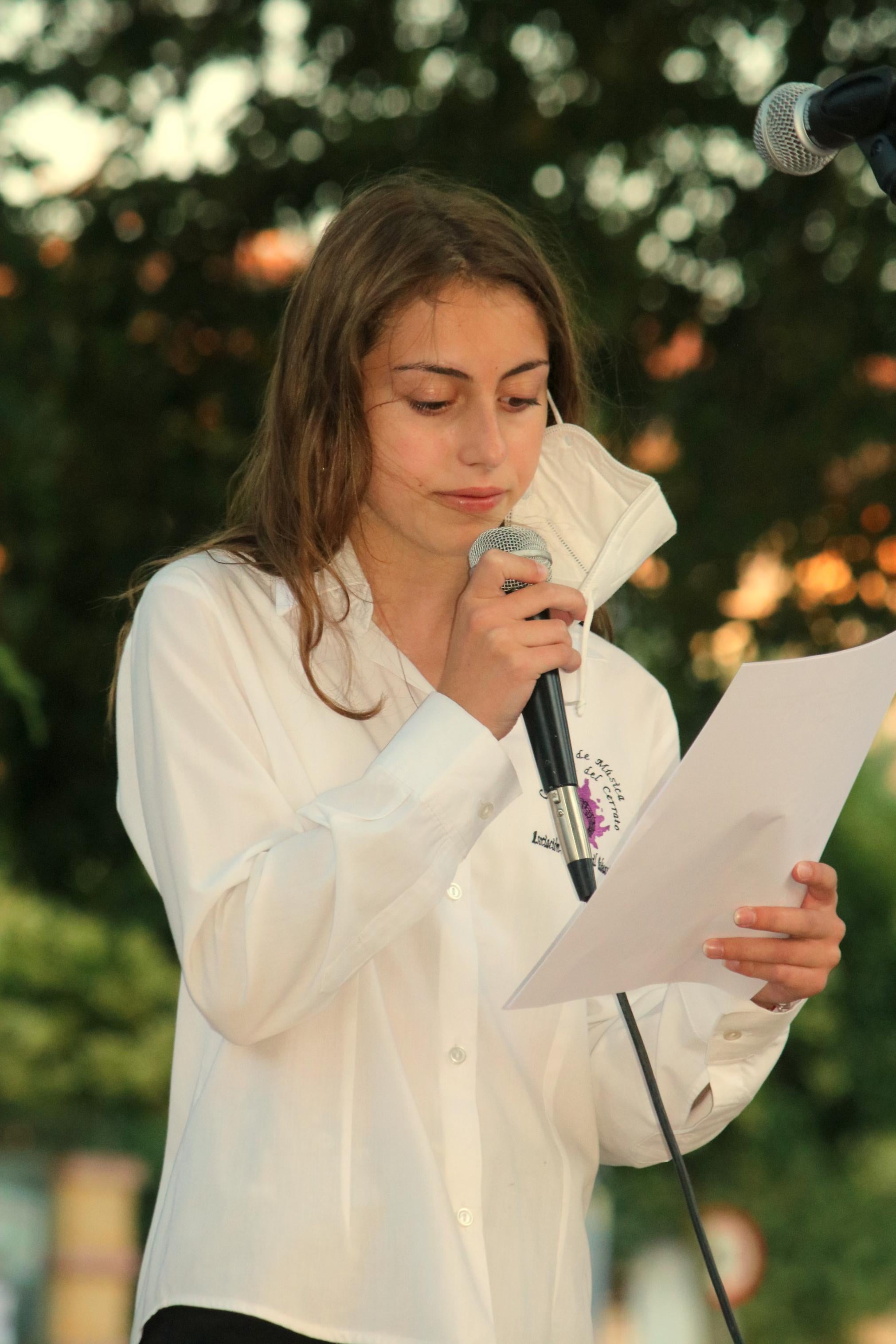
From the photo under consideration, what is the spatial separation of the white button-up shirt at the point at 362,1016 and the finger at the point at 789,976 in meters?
0.08

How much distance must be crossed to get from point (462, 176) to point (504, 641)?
242cm

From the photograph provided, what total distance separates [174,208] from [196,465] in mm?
638

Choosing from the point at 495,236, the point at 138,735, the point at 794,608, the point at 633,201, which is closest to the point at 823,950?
the point at 138,735

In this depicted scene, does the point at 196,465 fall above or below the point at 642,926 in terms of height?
above

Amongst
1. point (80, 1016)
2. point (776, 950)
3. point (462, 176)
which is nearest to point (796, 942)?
point (776, 950)

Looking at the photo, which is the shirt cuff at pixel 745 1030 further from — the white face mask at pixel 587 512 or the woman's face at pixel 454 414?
the woman's face at pixel 454 414

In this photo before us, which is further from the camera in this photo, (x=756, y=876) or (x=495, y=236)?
(x=495, y=236)

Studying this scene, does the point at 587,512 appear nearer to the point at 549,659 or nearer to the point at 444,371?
the point at 444,371

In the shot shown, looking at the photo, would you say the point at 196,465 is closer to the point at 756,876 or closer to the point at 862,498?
the point at 862,498

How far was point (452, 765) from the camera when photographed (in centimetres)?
137

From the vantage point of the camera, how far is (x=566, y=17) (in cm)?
373

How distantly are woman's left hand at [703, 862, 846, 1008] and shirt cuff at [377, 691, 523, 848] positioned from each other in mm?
257

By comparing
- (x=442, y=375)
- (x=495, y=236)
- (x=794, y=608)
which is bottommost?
(x=794, y=608)

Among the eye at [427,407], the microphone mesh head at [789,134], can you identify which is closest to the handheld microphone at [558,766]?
the eye at [427,407]
